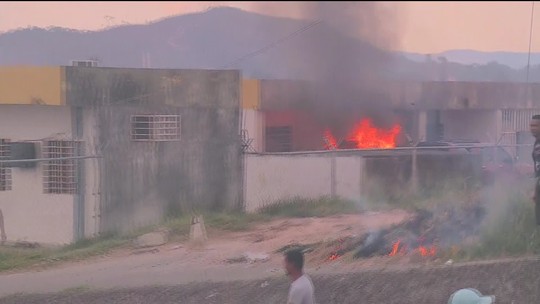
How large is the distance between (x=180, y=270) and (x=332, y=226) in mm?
2923

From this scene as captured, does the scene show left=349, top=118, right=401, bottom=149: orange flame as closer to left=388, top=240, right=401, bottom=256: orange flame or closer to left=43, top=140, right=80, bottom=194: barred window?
left=43, top=140, right=80, bottom=194: barred window

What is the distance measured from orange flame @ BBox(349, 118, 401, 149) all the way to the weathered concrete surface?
6.90 meters

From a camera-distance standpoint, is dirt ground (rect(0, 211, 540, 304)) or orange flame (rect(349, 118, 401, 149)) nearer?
dirt ground (rect(0, 211, 540, 304))

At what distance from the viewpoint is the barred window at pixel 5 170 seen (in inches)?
512

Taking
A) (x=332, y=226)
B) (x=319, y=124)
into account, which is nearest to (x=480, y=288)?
(x=332, y=226)

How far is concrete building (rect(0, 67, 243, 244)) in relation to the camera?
11.9m

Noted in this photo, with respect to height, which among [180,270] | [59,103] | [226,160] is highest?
[59,103]

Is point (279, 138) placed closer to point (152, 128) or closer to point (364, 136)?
point (364, 136)

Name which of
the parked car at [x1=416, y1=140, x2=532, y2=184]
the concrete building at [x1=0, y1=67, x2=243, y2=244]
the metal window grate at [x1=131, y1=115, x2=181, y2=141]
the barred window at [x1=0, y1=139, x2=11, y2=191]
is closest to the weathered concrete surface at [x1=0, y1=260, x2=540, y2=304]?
the parked car at [x1=416, y1=140, x2=532, y2=184]

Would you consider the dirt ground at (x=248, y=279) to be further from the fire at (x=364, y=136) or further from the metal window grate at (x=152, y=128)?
the fire at (x=364, y=136)

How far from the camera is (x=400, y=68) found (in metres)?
14.1

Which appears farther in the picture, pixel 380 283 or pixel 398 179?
pixel 398 179

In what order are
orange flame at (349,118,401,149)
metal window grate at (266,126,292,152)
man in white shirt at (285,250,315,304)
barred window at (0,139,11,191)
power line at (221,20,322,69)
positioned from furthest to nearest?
metal window grate at (266,126,292,152)
orange flame at (349,118,401,149)
barred window at (0,139,11,191)
power line at (221,20,322,69)
man in white shirt at (285,250,315,304)

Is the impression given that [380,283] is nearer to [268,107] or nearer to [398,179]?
[398,179]
